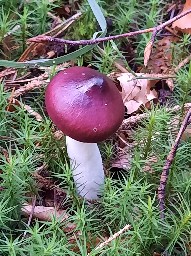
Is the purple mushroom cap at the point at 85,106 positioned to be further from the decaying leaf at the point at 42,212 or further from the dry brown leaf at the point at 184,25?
the dry brown leaf at the point at 184,25

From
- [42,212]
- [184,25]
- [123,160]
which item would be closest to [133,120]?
[123,160]

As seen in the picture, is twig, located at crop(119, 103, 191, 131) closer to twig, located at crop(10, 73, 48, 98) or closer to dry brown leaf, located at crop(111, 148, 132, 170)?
dry brown leaf, located at crop(111, 148, 132, 170)

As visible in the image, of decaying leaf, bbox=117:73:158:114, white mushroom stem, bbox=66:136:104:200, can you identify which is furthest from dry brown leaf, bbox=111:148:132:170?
decaying leaf, bbox=117:73:158:114

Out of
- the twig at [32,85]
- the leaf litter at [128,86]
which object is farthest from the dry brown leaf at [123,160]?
the twig at [32,85]

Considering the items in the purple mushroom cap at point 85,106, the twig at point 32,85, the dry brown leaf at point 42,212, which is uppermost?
the purple mushroom cap at point 85,106

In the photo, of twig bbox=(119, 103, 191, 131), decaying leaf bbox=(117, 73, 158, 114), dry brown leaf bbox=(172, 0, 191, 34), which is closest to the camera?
twig bbox=(119, 103, 191, 131)

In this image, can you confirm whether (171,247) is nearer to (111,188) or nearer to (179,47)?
(111,188)
